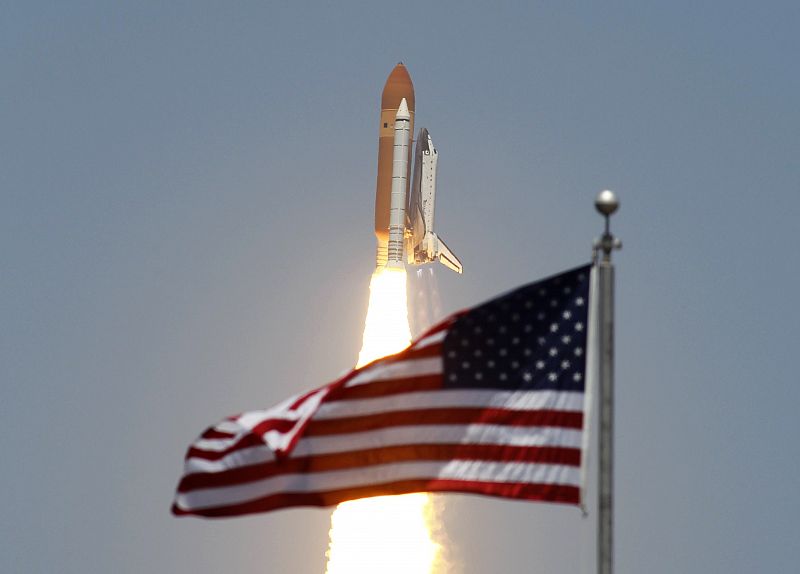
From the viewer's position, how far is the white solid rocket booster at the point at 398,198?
85188 millimetres

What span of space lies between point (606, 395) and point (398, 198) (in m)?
56.0

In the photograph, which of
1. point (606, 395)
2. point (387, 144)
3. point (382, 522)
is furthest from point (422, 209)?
point (606, 395)

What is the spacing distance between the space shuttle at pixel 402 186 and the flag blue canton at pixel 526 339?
172 ft

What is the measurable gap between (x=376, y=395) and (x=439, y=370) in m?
1.06

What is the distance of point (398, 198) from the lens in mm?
85250

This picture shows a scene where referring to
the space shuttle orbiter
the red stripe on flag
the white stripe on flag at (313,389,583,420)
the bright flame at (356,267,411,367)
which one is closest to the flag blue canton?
the white stripe on flag at (313,389,583,420)

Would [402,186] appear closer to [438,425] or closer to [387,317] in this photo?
[387,317]

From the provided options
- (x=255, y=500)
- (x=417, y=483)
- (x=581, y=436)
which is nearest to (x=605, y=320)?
(x=581, y=436)

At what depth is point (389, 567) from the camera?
8581 centimetres

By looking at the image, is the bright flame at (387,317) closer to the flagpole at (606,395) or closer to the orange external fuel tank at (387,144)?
the orange external fuel tank at (387,144)

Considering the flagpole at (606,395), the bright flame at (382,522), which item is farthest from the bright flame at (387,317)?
the flagpole at (606,395)

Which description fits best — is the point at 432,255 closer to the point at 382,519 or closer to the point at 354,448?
the point at 382,519

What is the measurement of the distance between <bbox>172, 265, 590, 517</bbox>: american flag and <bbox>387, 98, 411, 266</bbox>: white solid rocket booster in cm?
5182

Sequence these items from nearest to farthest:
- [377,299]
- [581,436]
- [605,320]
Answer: [605,320], [581,436], [377,299]
